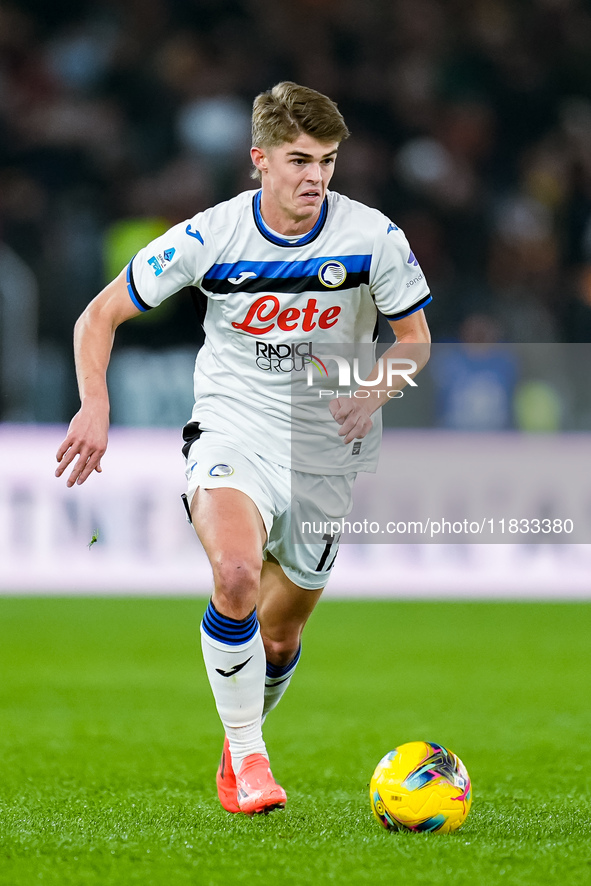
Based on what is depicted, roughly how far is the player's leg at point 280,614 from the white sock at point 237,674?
0.48 m

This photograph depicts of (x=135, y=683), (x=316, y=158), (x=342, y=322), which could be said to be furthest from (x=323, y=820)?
(x=135, y=683)

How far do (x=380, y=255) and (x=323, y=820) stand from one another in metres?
1.80

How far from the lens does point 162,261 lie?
13.5ft

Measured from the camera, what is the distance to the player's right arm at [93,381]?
12.4 ft

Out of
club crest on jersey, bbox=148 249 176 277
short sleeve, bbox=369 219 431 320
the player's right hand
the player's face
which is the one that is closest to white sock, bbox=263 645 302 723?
the player's right hand

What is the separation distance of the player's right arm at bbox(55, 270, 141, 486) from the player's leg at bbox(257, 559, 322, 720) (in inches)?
30.8

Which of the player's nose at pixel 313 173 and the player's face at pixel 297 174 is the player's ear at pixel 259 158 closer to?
the player's face at pixel 297 174

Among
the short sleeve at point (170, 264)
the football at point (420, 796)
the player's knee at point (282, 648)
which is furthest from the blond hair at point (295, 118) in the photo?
the football at point (420, 796)

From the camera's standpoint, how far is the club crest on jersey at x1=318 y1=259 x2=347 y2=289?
416 centimetres

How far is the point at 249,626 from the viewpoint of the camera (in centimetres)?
388

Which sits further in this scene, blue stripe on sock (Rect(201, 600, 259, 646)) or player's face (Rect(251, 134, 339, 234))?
player's face (Rect(251, 134, 339, 234))

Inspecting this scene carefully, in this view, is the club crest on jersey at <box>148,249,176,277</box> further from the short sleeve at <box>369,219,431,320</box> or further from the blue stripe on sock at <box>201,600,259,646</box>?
the blue stripe on sock at <box>201,600,259,646</box>

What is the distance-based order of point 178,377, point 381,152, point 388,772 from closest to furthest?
point 388,772 → point 178,377 → point 381,152

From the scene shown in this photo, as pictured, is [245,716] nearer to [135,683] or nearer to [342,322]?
[342,322]
